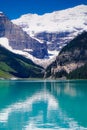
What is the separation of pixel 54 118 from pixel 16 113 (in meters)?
8.05

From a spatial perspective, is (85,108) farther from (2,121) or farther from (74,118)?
(2,121)

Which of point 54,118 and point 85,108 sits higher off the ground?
point 85,108

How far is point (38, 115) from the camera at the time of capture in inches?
2474

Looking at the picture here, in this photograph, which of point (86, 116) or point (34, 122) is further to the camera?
point (86, 116)

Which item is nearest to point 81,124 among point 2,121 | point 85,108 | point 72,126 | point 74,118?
point 72,126

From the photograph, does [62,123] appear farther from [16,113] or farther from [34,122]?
[16,113]

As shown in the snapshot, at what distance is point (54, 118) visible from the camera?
194 ft

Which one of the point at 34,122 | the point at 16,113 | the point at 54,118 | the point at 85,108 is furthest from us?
the point at 85,108

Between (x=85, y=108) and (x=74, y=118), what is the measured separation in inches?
567

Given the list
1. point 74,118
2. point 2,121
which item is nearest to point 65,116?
point 74,118

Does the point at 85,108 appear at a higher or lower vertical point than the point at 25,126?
higher

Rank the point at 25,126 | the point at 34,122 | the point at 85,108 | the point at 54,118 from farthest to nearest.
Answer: the point at 85,108 < the point at 54,118 < the point at 34,122 < the point at 25,126

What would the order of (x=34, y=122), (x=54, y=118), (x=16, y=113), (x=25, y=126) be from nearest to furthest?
1. (x=25, y=126)
2. (x=34, y=122)
3. (x=54, y=118)
4. (x=16, y=113)

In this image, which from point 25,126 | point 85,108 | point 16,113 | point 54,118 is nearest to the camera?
point 25,126
